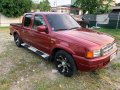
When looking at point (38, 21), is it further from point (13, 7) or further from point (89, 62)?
point (13, 7)

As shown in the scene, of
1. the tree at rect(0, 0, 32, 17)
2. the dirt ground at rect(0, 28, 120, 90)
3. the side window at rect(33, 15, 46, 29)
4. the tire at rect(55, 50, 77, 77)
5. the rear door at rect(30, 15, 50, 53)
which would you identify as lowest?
the dirt ground at rect(0, 28, 120, 90)

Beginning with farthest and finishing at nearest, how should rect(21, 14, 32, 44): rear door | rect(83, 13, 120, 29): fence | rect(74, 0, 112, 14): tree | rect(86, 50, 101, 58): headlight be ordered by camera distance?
rect(74, 0, 112, 14): tree, rect(83, 13, 120, 29): fence, rect(21, 14, 32, 44): rear door, rect(86, 50, 101, 58): headlight

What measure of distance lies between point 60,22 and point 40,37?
833mm

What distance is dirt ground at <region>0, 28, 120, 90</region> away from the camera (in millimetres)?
3766

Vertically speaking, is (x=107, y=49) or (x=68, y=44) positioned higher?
(x=68, y=44)

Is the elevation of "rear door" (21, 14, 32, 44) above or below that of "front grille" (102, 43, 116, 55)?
above

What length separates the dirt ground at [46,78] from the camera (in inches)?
148

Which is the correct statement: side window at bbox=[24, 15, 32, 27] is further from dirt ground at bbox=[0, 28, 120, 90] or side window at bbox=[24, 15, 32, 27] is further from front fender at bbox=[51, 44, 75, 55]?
front fender at bbox=[51, 44, 75, 55]

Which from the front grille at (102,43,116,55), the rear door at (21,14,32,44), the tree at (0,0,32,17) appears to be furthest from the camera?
the tree at (0,0,32,17)

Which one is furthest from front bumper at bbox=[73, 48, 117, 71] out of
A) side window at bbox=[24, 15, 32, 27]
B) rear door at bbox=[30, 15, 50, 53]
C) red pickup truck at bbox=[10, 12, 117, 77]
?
side window at bbox=[24, 15, 32, 27]

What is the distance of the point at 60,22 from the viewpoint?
478cm

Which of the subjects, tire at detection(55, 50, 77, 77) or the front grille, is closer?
the front grille

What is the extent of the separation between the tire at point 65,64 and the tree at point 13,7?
50.7ft

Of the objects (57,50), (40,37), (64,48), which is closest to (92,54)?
(64,48)
